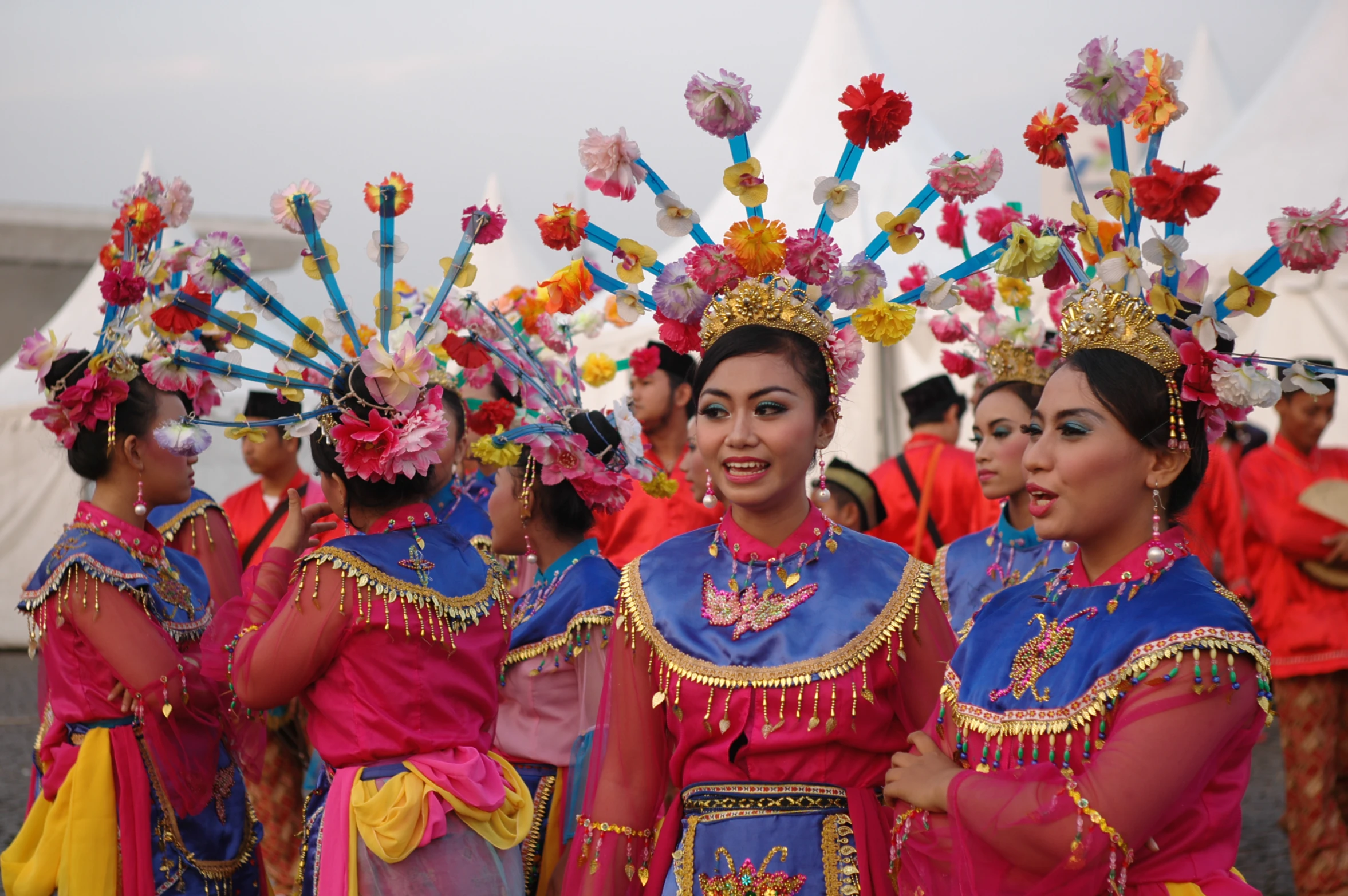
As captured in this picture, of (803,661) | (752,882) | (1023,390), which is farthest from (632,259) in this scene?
(1023,390)

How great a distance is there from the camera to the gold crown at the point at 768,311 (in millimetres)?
2674

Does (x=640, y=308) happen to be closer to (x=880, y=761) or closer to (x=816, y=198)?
(x=816, y=198)

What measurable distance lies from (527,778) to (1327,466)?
4.38 m

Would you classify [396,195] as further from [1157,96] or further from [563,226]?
[1157,96]

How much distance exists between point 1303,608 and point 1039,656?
14.5ft

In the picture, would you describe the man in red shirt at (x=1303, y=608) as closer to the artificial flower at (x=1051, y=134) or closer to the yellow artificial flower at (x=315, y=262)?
the artificial flower at (x=1051, y=134)

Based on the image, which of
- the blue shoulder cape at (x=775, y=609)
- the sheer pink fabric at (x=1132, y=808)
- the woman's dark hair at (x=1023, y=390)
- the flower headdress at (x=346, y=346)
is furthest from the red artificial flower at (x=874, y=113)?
the woman's dark hair at (x=1023, y=390)

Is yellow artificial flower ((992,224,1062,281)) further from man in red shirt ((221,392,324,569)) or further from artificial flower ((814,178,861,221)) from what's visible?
man in red shirt ((221,392,324,569))

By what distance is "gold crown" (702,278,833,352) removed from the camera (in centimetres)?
267

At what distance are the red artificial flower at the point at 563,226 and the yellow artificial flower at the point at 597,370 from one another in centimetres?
188

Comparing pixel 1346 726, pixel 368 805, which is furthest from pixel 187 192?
pixel 1346 726

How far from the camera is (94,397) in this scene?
11.4ft

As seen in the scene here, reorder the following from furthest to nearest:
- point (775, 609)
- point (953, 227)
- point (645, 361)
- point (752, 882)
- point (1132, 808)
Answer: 1. point (645, 361)
2. point (953, 227)
3. point (775, 609)
4. point (752, 882)
5. point (1132, 808)

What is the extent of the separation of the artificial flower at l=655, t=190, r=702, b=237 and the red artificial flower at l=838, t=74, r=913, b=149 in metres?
0.39
